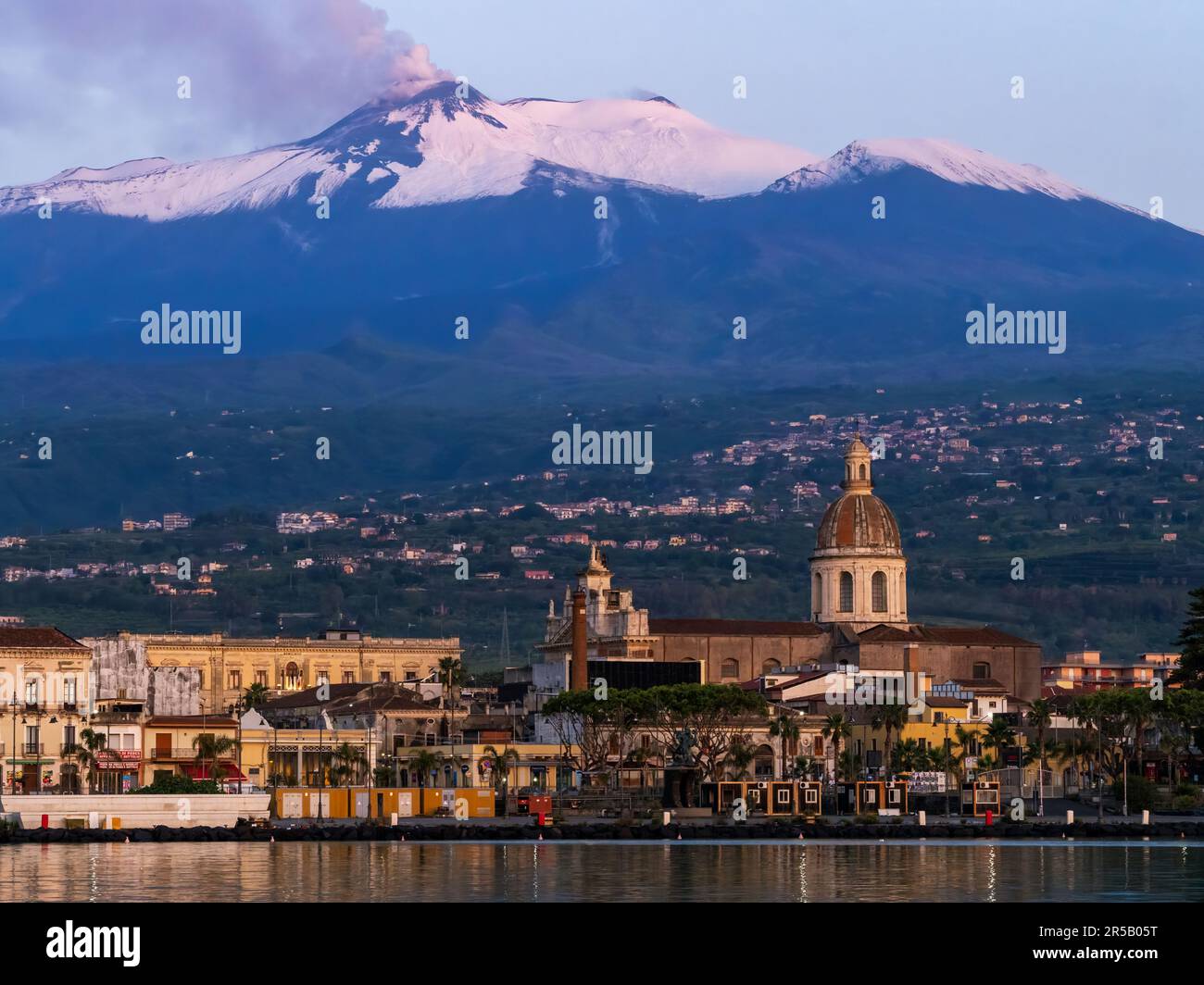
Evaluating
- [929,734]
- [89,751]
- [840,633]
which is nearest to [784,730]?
[929,734]

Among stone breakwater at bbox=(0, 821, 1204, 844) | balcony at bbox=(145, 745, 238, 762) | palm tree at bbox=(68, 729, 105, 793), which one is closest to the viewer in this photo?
stone breakwater at bbox=(0, 821, 1204, 844)

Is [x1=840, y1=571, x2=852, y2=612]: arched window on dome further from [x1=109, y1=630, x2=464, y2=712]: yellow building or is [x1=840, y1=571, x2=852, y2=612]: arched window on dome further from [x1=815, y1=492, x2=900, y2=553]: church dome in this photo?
[x1=109, y1=630, x2=464, y2=712]: yellow building

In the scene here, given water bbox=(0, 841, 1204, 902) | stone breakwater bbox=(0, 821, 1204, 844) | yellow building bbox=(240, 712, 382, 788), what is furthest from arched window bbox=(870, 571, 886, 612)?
water bbox=(0, 841, 1204, 902)

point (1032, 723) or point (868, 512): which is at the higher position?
point (868, 512)

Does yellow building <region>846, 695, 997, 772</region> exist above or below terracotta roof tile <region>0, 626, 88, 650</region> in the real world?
below
